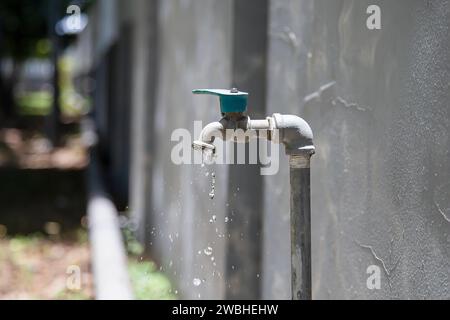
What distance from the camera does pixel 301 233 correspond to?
258 centimetres

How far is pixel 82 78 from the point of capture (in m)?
45.5

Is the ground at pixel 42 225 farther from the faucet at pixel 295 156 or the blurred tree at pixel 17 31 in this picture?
the blurred tree at pixel 17 31

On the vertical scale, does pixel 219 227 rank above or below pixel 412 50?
below

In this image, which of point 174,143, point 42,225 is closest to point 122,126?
point 42,225

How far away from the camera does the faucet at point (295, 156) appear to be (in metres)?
2.58

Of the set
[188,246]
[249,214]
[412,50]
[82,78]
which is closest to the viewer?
[412,50]

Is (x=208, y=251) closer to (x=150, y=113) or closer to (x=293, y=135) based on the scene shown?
(x=293, y=135)

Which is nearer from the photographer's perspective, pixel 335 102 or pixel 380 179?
pixel 380 179

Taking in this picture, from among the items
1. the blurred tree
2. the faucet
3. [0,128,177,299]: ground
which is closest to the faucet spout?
the faucet

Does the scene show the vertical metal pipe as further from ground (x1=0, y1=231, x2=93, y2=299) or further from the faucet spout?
ground (x1=0, y1=231, x2=93, y2=299)
